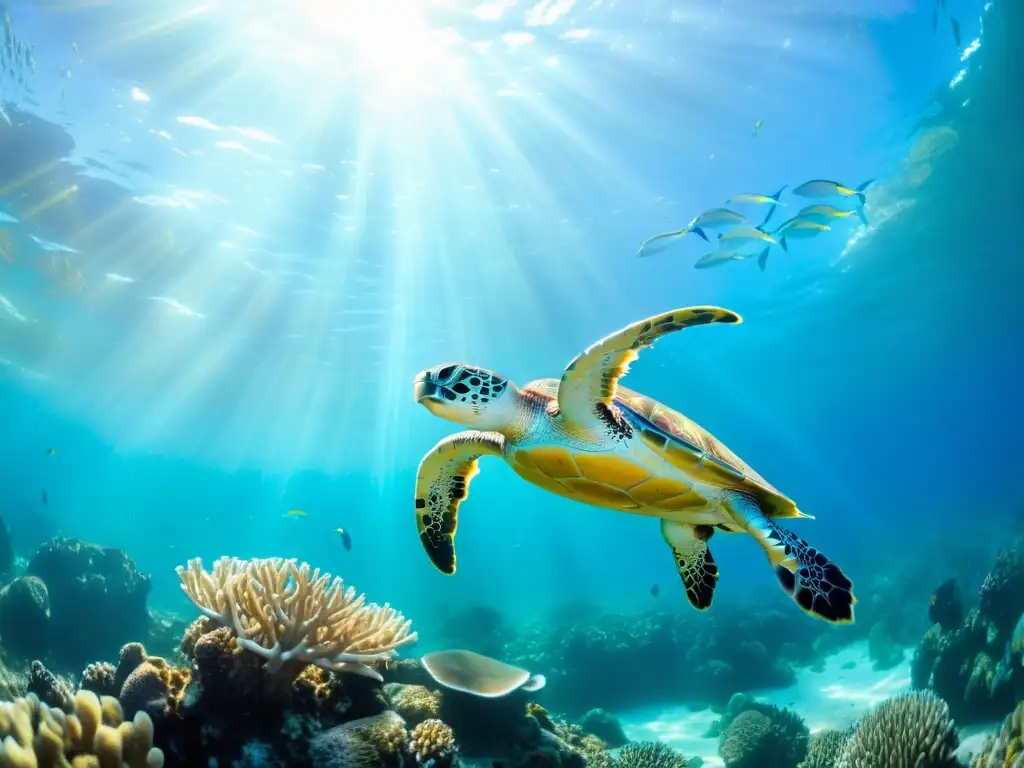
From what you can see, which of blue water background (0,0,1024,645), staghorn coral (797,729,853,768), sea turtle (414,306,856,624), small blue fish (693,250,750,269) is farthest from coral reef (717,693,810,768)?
blue water background (0,0,1024,645)

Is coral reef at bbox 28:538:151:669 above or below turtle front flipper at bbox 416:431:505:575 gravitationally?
above

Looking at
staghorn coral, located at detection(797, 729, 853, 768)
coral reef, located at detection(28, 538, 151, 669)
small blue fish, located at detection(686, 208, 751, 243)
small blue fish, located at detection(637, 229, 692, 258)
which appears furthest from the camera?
coral reef, located at detection(28, 538, 151, 669)

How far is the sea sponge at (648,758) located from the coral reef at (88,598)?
8.77m

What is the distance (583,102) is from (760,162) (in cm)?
529

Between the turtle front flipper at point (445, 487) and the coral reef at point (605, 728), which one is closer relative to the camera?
the turtle front flipper at point (445, 487)

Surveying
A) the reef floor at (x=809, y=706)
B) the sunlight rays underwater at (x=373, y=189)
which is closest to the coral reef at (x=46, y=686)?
the reef floor at (x=809, y=706)

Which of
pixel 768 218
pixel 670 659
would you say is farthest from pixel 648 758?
pixel 670 659

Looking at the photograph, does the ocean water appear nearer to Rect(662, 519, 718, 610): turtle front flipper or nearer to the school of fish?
the school of fish

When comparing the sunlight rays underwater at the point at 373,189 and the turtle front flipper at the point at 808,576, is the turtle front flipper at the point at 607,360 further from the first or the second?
the sunlight rays underwater at the point at 373,189

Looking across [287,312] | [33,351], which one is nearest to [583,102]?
[287,312]

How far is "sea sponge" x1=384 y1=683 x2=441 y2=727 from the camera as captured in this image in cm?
379

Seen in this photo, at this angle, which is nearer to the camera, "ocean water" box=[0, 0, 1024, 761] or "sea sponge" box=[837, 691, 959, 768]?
"sea sponge" box=[837, 691, 959, 768]

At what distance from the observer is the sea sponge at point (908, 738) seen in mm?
3750

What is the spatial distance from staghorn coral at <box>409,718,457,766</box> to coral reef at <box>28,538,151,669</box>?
28.9ft
